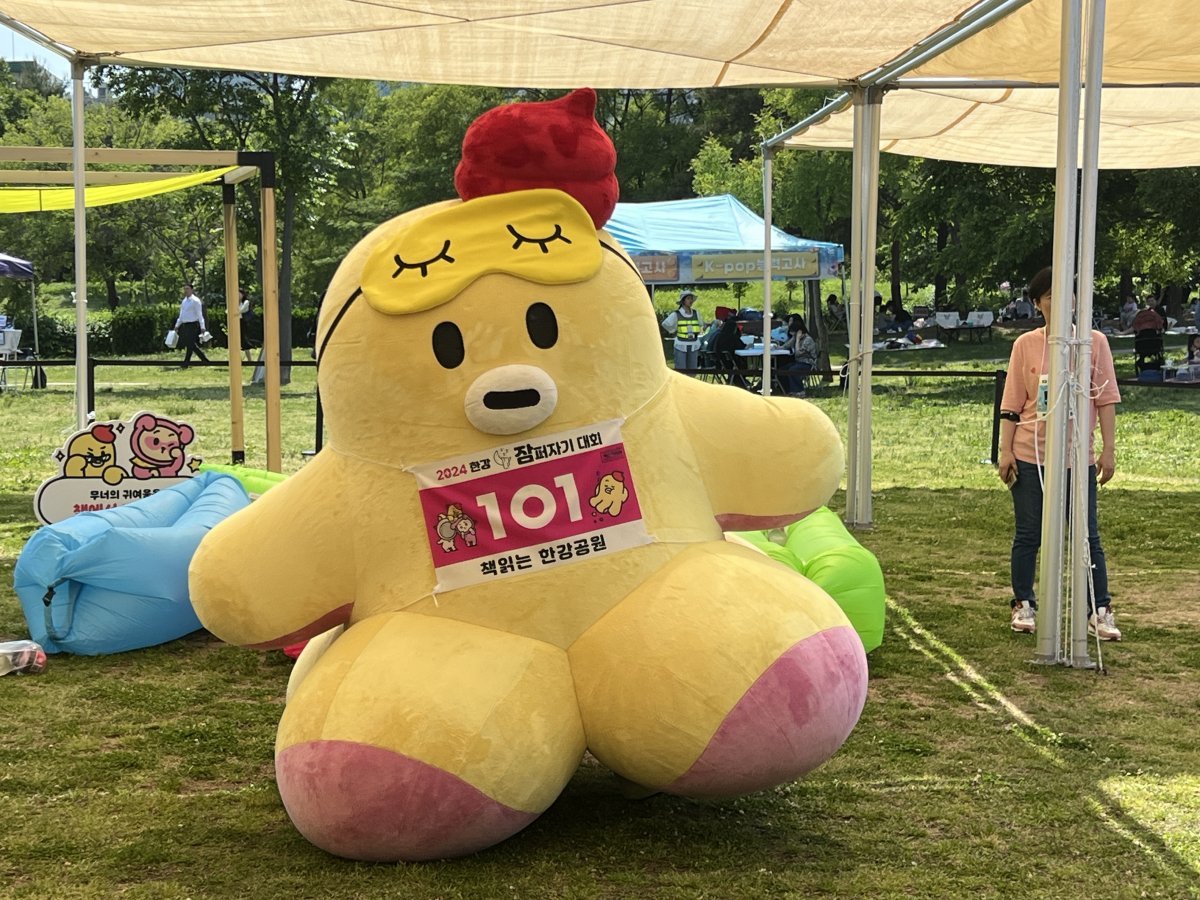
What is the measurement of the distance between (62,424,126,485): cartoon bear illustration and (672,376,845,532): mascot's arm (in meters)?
4.47

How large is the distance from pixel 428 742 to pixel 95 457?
15.8 ft

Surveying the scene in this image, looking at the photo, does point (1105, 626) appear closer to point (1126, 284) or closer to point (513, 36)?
point (513, 36)

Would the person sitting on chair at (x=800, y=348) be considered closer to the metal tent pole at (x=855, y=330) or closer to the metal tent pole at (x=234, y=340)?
the metal tent pole at (x=855, y=330)

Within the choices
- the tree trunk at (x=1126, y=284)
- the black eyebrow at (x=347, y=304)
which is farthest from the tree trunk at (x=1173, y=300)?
the black eyebrow at (x=347, y=304)

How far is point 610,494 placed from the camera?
3.41 m

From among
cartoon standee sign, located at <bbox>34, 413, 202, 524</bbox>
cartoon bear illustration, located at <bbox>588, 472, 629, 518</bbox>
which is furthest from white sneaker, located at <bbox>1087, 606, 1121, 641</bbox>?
cartoon standee sign, located at <bbox>34, 413, 202, 524</bbox>

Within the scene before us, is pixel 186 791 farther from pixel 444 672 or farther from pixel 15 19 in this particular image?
pixel 15 19

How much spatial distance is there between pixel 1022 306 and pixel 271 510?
31.5 metres

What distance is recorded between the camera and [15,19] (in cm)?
618

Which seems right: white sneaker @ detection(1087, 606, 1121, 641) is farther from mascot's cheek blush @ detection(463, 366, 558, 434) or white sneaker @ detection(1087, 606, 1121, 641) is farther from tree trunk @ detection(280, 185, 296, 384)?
Result: tree trunk @ detection(280, 185, 296, 384)

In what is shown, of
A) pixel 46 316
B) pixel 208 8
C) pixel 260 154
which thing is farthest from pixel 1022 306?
pixel 208 8

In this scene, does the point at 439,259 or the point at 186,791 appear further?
the point at 186,791

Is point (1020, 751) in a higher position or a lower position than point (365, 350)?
lower

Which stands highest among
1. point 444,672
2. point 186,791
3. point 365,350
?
point 365,350
